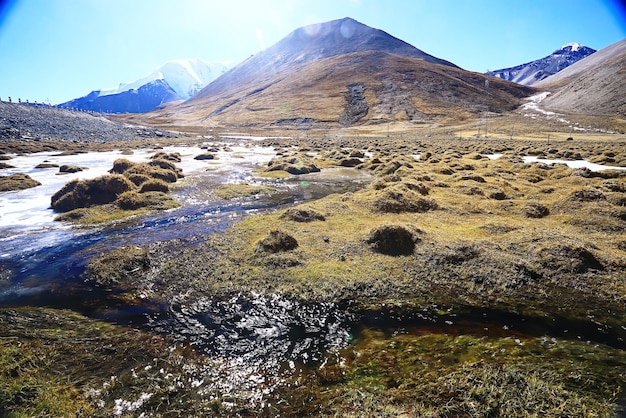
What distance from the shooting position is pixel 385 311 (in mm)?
10219

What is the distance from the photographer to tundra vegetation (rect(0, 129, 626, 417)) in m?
6.62

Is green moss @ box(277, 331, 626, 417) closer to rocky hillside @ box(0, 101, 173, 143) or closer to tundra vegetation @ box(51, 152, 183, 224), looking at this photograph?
tundra vegetation @ box(51, 152, 183, 224)

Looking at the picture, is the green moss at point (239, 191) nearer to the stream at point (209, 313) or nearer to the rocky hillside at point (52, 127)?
the stream at point (209, 313)

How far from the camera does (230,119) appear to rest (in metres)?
194

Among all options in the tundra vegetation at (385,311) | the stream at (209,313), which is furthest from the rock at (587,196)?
the stream at (209,313)

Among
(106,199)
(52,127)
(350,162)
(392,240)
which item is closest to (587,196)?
(392,240)

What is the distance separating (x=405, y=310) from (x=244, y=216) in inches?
539

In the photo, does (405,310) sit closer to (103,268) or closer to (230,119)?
(103,268)

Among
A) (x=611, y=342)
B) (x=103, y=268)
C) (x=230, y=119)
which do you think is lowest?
(x=611, y=342)

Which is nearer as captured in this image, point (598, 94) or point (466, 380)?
point (466, 380)

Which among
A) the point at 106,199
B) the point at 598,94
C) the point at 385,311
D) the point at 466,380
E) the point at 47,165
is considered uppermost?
the point at 598,94

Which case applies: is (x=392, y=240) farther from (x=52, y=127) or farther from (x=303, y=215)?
(x=52, y=127)

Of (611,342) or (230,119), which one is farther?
(230,119)

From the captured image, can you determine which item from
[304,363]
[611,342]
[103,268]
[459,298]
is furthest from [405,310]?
[103,268]
